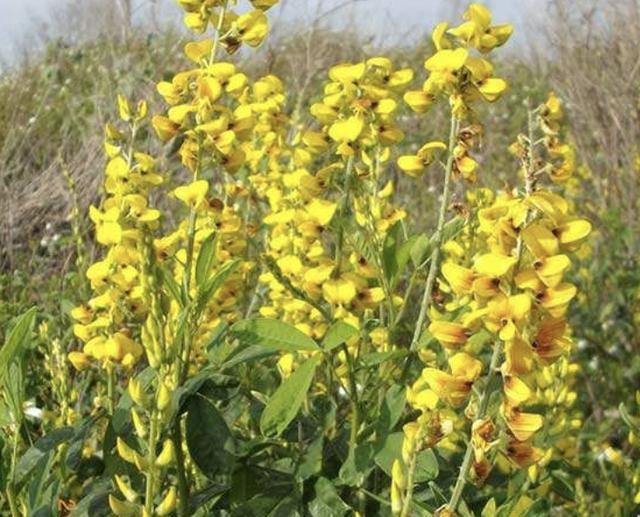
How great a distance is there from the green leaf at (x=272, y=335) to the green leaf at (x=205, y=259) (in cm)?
8

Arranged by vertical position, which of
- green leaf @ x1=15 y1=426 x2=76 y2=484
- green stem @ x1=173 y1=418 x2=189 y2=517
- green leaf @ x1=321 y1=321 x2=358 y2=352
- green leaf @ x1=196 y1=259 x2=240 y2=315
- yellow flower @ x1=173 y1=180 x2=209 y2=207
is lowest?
green stem @ x1=173 y1=418 x2=189 y2=517

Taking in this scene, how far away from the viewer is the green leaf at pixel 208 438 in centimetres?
141

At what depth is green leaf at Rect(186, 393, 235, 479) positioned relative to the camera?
1.41 metres

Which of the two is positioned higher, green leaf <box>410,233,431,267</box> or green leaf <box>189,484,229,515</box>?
green leaf <box>410,233,431,267</box>

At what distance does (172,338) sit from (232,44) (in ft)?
1.61

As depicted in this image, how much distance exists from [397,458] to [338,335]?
17cm

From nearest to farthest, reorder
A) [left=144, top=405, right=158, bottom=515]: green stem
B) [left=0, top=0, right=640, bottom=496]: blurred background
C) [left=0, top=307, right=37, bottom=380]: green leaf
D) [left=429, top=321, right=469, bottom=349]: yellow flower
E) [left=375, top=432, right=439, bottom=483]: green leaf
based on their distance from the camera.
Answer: [left=144, top=405, right=158, bottom=515]: green stem, [left=429, top=321, right=469, bottom=349]: yellow flower, [left=0, top=307, right=37, bottom=380]: green leaf, [left=375, top=432, right=439, bottom=483]: green leaf, [left=0, top=0, right=640, bottom=496]: blurred background

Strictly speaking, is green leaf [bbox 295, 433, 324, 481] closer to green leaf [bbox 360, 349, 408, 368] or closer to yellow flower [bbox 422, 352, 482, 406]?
green leaf [bbox 360, 349, 408, 368]

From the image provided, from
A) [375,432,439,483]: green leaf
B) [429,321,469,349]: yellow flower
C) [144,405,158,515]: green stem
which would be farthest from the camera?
[375,432,439,483]: green leaf

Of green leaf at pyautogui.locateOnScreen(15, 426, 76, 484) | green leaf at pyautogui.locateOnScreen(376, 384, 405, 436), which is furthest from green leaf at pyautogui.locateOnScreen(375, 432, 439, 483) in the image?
green leaf at pyautogui.locateOnScreen(15, 426, 76, 484)

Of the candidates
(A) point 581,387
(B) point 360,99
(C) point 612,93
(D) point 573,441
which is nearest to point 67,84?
(C) point 612,93

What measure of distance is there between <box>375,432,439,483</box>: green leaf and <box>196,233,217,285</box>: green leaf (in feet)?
0.99

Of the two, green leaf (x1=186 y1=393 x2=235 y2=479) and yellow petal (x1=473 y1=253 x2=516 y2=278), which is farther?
green leaf (x1=186 y1=393 x2=235 y2=479)

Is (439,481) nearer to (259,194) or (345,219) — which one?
(345,219)
